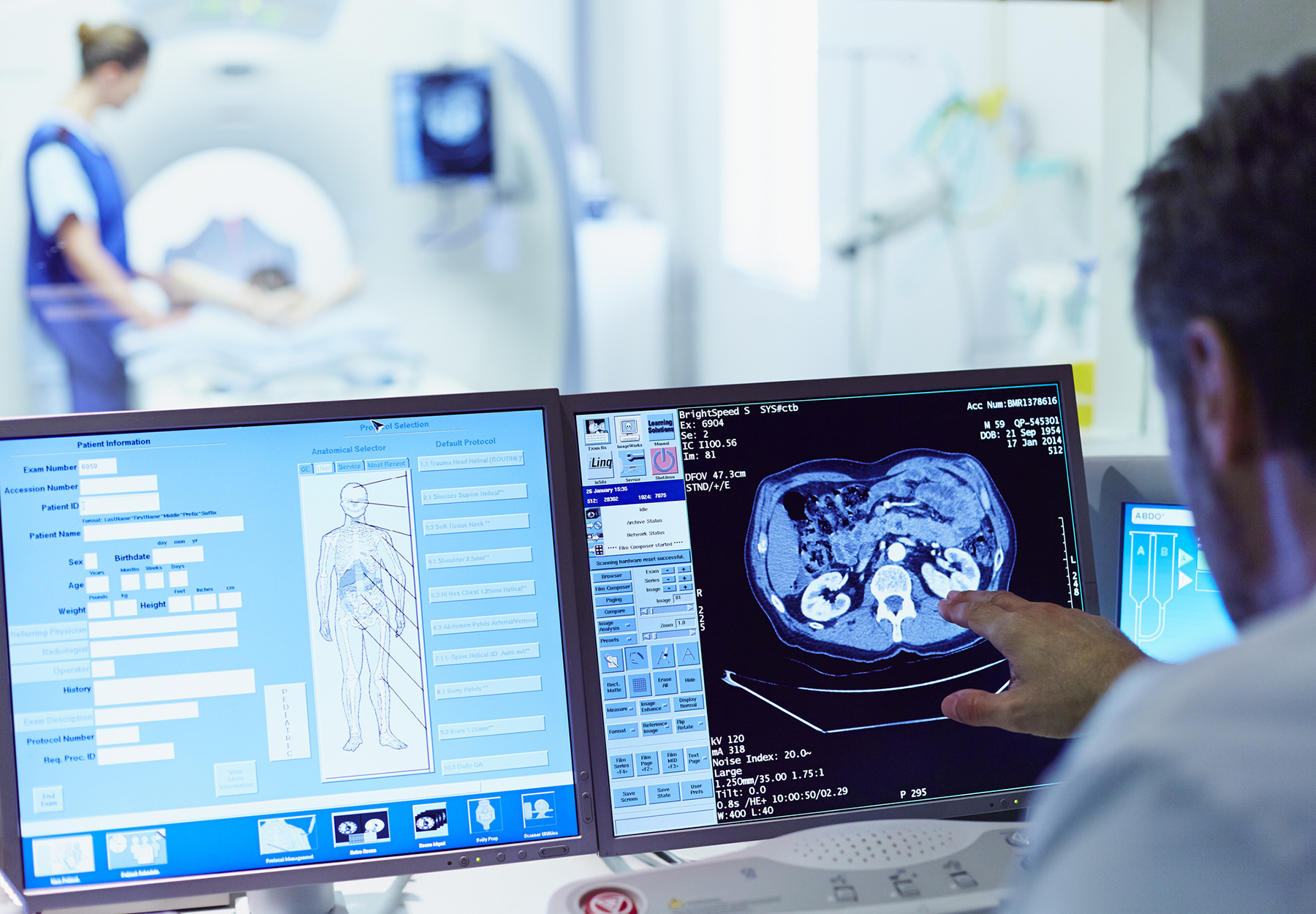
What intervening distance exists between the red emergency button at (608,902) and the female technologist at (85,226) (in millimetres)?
2245

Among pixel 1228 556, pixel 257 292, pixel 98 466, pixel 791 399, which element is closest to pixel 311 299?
pixel 257 292

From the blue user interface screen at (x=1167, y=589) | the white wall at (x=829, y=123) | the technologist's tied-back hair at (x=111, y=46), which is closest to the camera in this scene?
the blue user interface screen at (x=1167, y=589)

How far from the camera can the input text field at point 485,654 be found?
0.80 m

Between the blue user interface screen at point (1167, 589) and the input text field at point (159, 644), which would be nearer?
the input text field at point (159, 644)

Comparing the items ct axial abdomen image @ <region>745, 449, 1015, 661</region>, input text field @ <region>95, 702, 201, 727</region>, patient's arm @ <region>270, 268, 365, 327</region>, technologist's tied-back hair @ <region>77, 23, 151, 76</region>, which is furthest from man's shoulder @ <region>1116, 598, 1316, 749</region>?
technologist's tied-back hair @ <region>77, 23, 151, 76</region>

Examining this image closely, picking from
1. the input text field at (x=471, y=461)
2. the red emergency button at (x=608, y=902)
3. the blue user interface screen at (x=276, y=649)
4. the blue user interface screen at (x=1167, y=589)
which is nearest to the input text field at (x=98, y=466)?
the blue user interface screen at (x=276, y=649)

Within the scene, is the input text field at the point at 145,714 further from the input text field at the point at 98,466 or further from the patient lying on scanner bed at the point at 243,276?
the patient lying on scanner bed at the point at 243,276

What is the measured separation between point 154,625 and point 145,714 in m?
0.07

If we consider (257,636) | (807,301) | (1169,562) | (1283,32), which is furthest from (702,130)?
(257,636)

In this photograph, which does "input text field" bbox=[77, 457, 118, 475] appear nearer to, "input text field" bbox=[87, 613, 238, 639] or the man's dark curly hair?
"input text field" bbox=[87, 613, 238, 639]

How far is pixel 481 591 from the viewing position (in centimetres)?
81

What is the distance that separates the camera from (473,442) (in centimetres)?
81

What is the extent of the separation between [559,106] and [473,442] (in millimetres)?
2164

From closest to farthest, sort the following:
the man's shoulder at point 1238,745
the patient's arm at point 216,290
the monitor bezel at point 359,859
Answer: the man's shoulder at point 1238,745
the monitor bezel at point 359,859
the patient's arm at point 216,290
